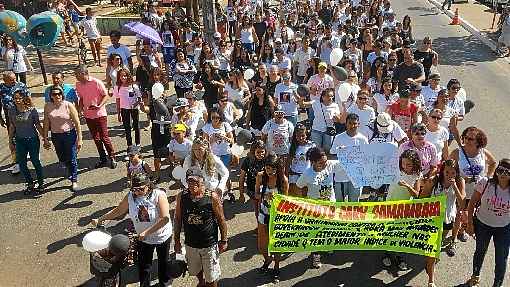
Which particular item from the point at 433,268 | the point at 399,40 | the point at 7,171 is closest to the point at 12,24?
the point at 7,171

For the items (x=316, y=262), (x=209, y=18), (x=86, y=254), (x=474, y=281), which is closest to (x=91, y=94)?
(x=86, y=254)

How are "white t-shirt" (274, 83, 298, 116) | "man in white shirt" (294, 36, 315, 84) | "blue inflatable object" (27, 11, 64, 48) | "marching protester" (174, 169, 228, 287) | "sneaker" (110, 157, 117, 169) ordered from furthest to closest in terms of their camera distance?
"blue inflatable object" (27, 11, 64, 48)
"man in white shirt" (294, 36, 315, 84)
"sneaker" (110, 157, 117, 169)
"white t-shirt" (274, 83, 298, 116)
"marching protester" (174, 169, 228, 287)

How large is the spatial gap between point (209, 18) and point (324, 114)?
9.09 metres

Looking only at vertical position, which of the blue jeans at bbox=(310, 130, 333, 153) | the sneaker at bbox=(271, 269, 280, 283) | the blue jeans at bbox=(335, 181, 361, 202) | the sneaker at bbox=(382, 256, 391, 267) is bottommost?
the sneaker at bbox=(271, 269, 280, 283)

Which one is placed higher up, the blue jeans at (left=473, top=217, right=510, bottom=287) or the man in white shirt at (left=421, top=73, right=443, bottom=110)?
the man in white shirt at (left=421, top=73, right=443, bottom=110)

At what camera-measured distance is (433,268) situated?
6023 mm

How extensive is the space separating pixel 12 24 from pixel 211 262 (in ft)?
38.1

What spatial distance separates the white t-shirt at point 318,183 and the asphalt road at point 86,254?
1.09 m

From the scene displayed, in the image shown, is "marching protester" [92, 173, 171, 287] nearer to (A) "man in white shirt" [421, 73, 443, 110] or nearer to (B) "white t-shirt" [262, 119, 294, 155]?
(B) "white t-shirt" [262, 119, 294, 155]

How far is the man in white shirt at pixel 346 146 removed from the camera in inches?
264

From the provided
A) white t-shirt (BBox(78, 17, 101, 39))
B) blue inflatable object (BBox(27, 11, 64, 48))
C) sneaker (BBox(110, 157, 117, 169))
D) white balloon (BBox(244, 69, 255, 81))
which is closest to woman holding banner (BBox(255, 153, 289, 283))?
sneaker (BBox(110, 157, 117, 169))

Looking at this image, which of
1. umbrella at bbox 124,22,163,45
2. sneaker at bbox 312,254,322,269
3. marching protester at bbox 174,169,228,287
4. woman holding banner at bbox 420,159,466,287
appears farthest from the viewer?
umbrella at bbox 124,22,163,45

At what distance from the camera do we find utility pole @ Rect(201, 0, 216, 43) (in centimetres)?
1608

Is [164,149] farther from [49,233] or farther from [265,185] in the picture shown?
[265,185]
